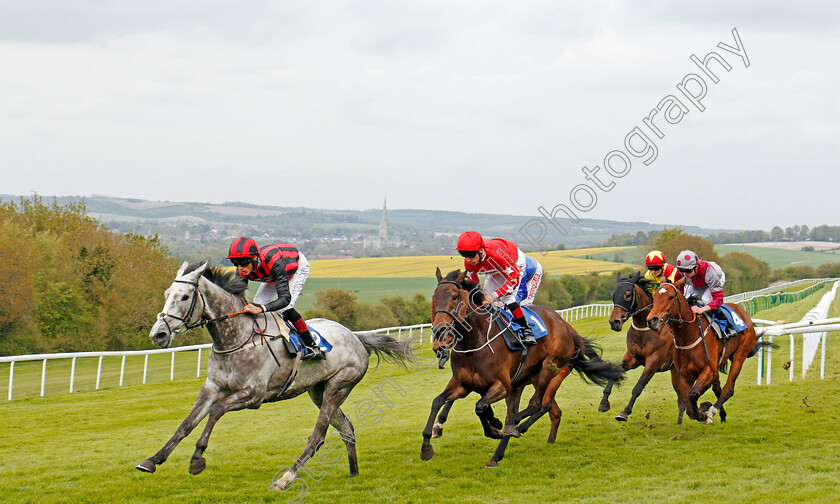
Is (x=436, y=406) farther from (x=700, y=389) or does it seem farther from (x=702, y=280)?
(x=702, y=280)

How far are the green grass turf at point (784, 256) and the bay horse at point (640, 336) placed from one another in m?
53.1

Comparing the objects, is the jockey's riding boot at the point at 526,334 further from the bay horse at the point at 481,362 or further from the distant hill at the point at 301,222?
the distant hill at the point at 301,222

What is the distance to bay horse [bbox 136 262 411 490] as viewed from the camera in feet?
14.8

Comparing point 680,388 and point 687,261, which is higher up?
point 687,261

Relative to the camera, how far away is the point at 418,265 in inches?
2221

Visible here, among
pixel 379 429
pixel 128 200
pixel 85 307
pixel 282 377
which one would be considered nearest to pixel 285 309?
pixel 282 377

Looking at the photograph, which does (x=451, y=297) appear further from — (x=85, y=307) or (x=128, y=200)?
(x=128, y=200)

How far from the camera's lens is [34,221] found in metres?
31.4

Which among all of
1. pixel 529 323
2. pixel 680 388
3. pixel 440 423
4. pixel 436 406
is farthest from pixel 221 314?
pixel 680 388

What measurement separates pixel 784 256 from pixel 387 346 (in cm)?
6489

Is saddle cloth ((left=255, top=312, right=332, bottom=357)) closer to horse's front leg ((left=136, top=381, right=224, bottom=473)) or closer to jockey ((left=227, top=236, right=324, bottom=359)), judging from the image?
jockey ((left=227, top=236, right=324, bottom=359))

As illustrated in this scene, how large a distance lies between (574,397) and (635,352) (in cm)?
300

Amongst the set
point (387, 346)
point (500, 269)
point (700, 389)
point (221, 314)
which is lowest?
point (700, 389)

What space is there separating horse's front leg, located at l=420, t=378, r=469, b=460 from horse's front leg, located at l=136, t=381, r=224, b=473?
1.50m
